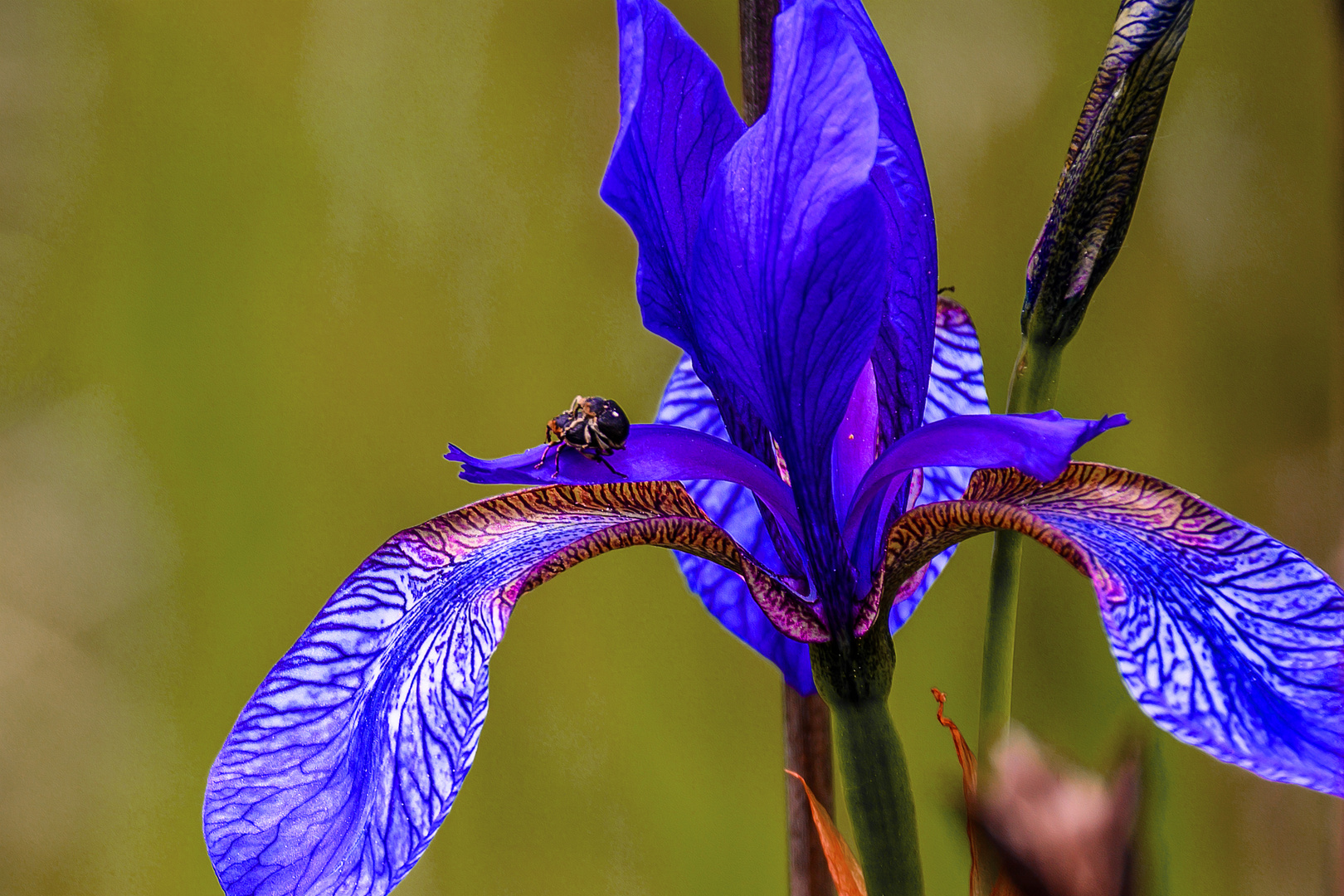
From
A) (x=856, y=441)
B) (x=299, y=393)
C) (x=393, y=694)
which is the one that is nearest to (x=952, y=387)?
(x=856, y=441)

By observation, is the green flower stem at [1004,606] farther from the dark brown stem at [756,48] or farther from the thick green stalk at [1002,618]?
the dark brown stem at [756,48]

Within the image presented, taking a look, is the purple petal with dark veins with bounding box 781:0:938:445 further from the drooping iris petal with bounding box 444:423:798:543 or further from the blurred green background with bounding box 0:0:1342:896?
the blurred green background with bounding box 0:0:1342:896

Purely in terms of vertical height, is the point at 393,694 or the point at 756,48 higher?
the point at 756,48

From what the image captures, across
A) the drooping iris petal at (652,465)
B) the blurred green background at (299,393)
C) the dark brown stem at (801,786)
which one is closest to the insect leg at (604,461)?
the drooping iris petal at (652,465)

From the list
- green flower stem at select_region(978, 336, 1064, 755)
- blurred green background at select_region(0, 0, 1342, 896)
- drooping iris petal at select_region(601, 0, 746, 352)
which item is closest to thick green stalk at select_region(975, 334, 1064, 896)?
green flower stem at select_region(978, 336, 1064, 755)

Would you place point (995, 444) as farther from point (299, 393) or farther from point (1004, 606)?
point (299, 393)

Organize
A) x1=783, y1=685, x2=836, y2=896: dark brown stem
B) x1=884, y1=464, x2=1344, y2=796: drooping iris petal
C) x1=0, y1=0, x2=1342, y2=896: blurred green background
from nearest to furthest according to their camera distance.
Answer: x1=884, y1=464, x2=1344, y2=796: drooping iris petal < x1=783, y1=685, x2=836, y2=896: dark brown stem < x1=0, y1=0, x2=1342, y2=896: blurred green background
